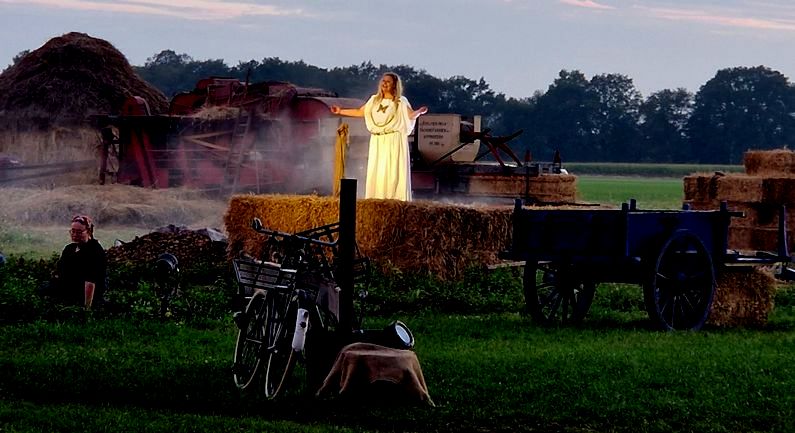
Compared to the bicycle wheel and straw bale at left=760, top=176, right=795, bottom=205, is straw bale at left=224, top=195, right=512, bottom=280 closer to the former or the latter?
straw bale at left=760, top=176, right=795, bottom=205

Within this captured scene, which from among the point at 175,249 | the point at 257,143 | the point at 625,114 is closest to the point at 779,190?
the point at 175,249

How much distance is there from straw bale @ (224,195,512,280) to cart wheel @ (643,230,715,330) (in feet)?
16.1

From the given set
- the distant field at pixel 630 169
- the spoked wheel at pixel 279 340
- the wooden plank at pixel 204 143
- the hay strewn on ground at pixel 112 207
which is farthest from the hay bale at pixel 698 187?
the distant field at pixel 630 169

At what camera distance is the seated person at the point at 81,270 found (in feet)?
48.4

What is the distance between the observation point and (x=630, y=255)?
47.8ft

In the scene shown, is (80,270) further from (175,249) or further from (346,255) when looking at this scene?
(175,249)

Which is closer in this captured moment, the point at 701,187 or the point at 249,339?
the point at 249,339

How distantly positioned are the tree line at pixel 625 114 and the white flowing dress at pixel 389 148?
8666 cm

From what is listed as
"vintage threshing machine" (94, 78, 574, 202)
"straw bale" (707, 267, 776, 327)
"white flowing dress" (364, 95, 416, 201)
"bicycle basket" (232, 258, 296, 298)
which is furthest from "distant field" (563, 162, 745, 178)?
"bicycle basket" (232, 258, 296, 298)

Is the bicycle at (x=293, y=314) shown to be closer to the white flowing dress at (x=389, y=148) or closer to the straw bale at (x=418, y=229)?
the straw bale at (x=418, y=229)

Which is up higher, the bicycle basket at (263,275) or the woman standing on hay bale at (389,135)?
the woman standing on hay bale at (389,135)

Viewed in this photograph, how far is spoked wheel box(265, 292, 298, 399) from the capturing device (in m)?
10.5

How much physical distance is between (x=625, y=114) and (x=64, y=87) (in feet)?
271

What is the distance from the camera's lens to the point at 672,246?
48.9 feet
